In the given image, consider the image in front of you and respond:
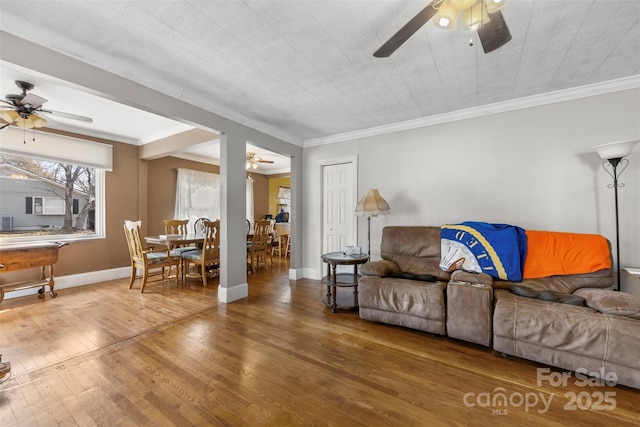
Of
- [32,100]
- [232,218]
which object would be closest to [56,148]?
[32,100]

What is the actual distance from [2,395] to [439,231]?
13.0 feet

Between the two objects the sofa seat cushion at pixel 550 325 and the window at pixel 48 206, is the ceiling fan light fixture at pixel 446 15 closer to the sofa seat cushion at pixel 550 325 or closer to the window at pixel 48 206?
the sofa seat cushion at pixel 550 325

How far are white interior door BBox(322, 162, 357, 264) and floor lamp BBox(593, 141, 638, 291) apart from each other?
9.20 ft

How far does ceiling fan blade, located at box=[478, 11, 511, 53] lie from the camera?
4.63 feet

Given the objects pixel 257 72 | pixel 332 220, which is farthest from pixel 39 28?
pixel 332 220

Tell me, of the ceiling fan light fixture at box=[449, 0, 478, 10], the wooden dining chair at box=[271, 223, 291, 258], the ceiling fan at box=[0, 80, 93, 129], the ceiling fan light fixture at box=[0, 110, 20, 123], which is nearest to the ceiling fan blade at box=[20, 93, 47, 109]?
the ceiling fan at box=[0, 80, 93, 129]

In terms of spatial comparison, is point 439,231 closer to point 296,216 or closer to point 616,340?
point 616,340

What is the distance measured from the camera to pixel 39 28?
1.83 meters

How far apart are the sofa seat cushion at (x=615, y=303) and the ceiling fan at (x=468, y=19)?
2.00 m

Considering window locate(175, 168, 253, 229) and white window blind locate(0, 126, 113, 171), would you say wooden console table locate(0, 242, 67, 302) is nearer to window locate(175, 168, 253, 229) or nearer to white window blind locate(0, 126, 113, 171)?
white window blind locate(0, 126, 113, 171)

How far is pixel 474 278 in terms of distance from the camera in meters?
2.40

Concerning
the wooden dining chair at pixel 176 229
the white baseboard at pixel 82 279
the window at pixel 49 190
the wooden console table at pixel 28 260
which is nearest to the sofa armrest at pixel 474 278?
the wooden dining chair at pixel 176 229

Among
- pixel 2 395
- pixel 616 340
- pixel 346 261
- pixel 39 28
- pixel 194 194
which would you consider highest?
pixel 39 28

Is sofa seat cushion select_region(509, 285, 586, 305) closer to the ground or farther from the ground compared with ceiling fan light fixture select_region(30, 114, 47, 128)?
closer to the ground
